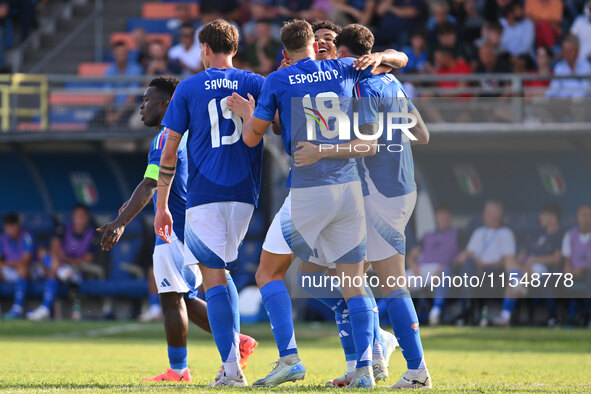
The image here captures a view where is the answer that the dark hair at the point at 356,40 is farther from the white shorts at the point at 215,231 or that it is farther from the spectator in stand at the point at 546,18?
the spectator in stand at the point at 546,18

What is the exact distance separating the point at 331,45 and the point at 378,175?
1.12 meters

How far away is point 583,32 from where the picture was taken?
1677 cm

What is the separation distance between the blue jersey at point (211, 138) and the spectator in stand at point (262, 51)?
34.2 ft

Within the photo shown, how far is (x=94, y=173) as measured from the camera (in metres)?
18.3

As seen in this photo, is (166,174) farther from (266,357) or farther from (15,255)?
(15,255)

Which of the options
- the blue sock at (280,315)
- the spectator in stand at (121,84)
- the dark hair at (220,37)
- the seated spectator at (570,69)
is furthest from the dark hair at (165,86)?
the spectator in stand at (121,84)

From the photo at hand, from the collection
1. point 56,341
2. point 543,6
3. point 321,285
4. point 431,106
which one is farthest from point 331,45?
point 543,6

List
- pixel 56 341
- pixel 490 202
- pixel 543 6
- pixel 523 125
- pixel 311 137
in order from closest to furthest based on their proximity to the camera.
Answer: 1. pixel 311 137
2. pixel 56 341
3. pixel 523 125
4. pixel 490 202
5. pixel 543 6

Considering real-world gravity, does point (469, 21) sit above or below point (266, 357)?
above

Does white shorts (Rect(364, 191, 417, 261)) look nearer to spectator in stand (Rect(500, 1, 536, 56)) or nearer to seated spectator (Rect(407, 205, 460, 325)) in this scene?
seated spectator (Rect(407, 205, 460, 325))

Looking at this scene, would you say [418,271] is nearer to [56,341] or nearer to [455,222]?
[455,222]

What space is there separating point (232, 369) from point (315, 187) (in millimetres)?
1273

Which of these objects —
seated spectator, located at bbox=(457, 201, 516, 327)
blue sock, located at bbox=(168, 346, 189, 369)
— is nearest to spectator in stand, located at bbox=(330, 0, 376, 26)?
seated spectator, located at bbox=(457, 201, 516, 327)

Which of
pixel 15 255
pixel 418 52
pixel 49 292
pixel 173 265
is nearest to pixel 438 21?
pixel 418 52
